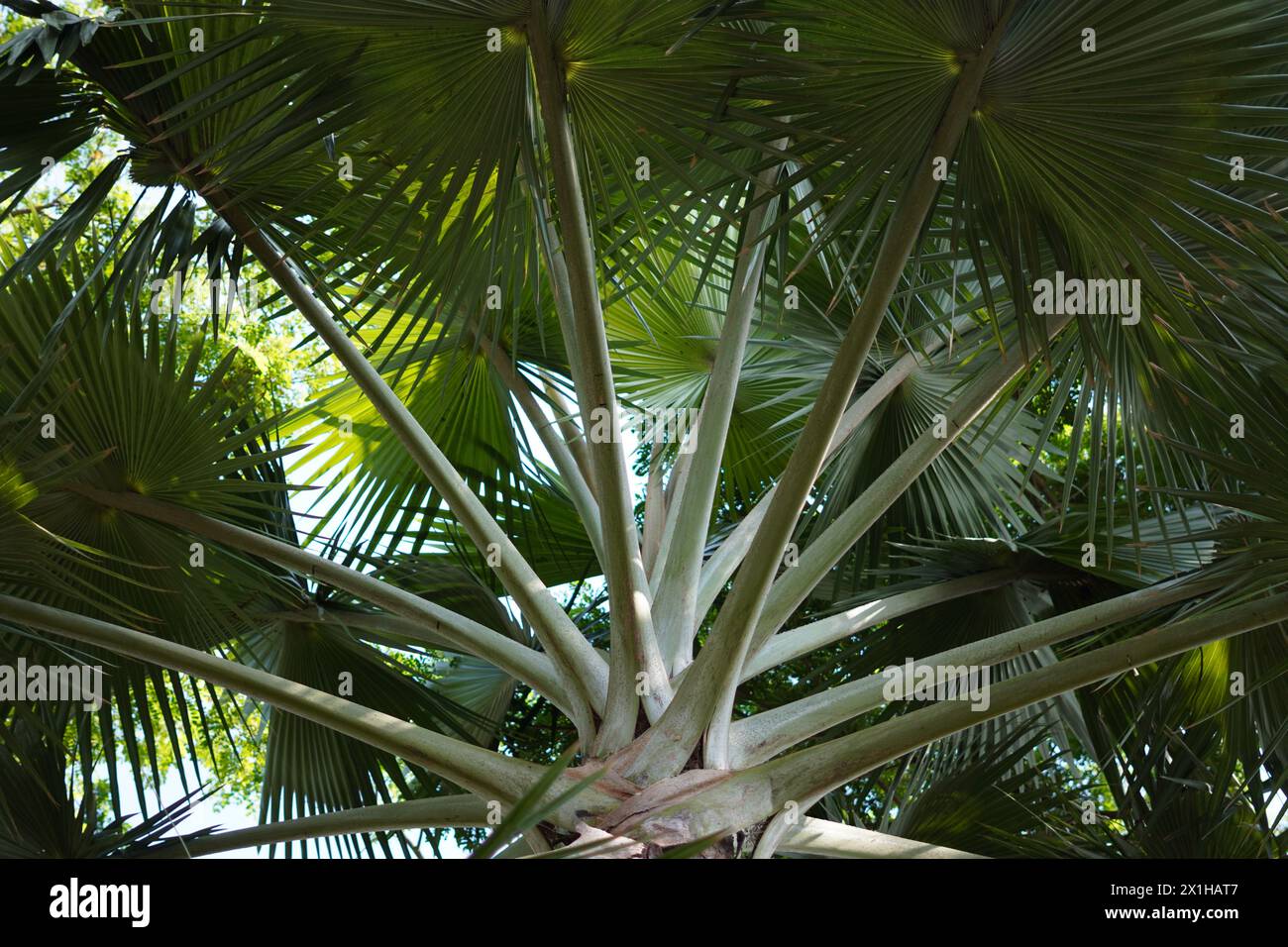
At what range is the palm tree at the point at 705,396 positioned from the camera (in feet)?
7.22

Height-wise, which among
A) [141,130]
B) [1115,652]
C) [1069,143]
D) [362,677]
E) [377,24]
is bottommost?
[1115,652]

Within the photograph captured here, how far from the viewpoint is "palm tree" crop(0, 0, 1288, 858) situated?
220cm

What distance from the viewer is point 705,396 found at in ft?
10.3

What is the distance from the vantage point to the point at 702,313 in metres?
4.38

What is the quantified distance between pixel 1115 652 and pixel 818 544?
A: 2.46 feet

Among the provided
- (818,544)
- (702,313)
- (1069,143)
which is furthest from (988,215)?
(702,313)

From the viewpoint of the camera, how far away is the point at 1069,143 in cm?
223

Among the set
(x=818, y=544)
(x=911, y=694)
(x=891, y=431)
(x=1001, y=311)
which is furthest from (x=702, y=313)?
(x=911, y=694)

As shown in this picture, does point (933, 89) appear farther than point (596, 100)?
No

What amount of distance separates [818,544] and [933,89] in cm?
108
